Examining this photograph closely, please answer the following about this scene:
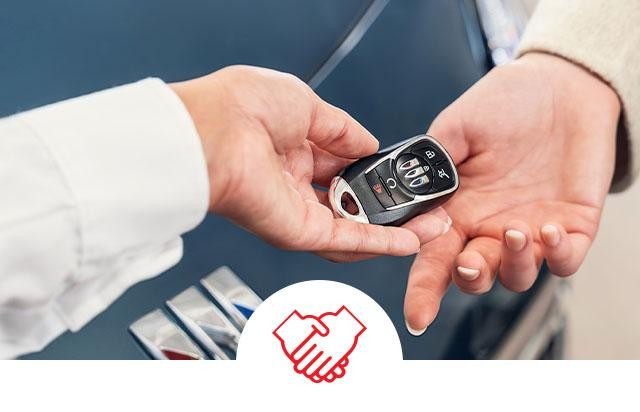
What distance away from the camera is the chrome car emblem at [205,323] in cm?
52

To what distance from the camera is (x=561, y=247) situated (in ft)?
1.73

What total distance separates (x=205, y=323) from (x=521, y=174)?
30 cm

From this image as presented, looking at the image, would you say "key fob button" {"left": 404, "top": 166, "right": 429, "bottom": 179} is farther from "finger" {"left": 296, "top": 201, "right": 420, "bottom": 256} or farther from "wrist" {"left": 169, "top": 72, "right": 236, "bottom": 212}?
"wrist" {"left": 169, "top": 72, "right": 236, "bottom": 212}

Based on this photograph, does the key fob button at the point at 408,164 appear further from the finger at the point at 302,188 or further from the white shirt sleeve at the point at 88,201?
the white shirt sleeve at the point at 88,201

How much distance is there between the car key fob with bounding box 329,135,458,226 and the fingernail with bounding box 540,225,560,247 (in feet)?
0.23

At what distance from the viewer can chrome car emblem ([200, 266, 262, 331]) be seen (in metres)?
0.54

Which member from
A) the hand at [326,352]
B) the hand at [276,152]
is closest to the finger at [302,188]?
the hand at [276,152]

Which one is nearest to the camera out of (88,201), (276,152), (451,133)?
(88,201)

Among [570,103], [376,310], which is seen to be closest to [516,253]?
[376,310]

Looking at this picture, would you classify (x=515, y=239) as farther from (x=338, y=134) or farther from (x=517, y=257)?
(x=338, y=134)

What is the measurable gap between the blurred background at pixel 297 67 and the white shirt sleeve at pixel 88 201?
3.7 inches

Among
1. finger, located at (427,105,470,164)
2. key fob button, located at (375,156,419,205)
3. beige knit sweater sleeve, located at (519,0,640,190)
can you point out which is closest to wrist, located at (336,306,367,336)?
key fob button, located at (375,156,419,205)

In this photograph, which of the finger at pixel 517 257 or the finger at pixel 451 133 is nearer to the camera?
the finger at pixel 517 257

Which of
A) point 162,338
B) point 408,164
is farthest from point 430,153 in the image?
point 162,338
